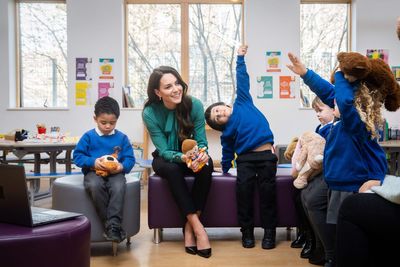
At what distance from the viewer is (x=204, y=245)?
2336 mm

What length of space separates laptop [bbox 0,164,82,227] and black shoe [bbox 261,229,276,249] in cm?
145

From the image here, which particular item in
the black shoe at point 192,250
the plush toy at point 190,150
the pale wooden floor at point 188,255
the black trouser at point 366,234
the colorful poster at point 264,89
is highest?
the colorful poster at point 264,89

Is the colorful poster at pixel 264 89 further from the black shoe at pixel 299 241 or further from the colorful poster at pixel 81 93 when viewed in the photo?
the black shoe at pixel 299 241

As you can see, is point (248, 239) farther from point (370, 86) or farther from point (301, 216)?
point (370, 86)

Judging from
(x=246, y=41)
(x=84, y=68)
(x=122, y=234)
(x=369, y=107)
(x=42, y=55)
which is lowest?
(x=122, y=234)

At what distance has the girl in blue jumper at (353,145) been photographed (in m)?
1.69

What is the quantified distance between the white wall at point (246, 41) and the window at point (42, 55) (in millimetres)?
164

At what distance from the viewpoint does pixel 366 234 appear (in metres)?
1.33

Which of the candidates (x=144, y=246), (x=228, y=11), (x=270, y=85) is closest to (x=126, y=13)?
(x=228, y=11)

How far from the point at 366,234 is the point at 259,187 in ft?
3.94

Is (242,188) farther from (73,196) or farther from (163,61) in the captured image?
(163,61)

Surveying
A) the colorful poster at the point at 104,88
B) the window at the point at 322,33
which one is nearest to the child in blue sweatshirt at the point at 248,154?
the colorful poster at the point at 104,88

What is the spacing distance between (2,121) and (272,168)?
4141mm

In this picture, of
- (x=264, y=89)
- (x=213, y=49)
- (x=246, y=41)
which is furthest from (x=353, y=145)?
(x=213, y=49)
